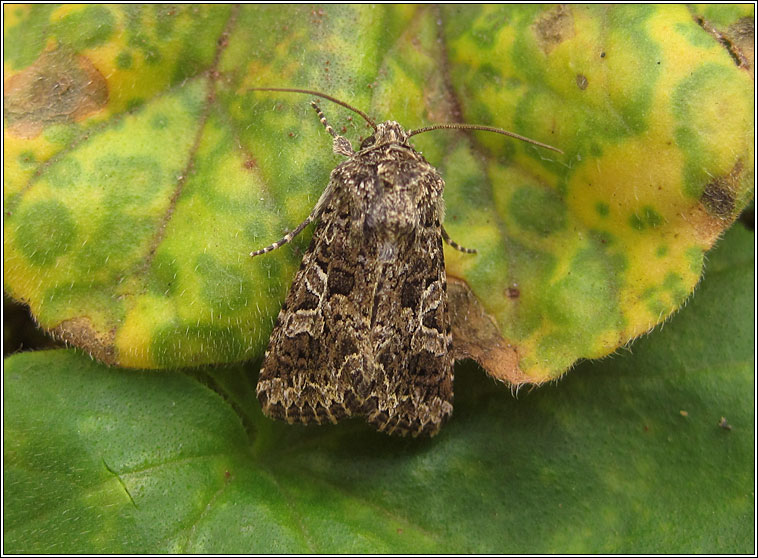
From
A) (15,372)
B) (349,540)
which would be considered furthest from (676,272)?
(15,372)

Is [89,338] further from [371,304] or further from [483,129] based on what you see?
[483,129]

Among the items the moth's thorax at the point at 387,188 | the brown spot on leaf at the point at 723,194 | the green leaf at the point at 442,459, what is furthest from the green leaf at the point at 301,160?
the green leaf at the point at 442,459

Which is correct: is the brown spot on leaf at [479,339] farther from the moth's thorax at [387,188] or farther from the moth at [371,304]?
the moth's thorax at [387,188]

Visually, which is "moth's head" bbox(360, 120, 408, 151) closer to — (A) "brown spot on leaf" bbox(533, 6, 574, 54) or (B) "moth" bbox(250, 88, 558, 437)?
(B) "moth" bbox(250, 88, 558, 437)

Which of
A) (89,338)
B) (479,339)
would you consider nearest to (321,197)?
(479,339)

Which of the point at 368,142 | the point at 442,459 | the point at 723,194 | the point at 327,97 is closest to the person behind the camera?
the point at 723,194
